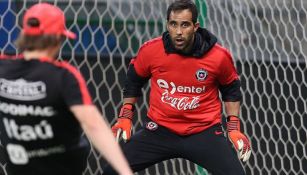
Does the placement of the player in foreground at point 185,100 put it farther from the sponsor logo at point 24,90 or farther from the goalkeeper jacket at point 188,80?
the sponsor logo at point 24,90

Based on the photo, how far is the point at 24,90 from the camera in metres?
1.59

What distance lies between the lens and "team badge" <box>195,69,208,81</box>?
2458 mm

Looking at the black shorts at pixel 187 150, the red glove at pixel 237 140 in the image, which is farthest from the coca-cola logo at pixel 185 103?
the red glove at pixel 237 140

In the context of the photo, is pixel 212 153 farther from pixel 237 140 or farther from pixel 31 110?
pixel 31 110

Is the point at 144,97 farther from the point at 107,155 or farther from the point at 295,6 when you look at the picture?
the point at 107,155

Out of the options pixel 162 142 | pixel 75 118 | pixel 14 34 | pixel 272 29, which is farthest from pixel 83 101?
pixel 272 29

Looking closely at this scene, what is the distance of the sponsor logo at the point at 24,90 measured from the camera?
1.59m

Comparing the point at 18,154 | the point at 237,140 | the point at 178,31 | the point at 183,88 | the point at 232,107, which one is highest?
the point at 178,31

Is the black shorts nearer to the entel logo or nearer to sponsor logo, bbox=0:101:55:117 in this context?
the entel logo

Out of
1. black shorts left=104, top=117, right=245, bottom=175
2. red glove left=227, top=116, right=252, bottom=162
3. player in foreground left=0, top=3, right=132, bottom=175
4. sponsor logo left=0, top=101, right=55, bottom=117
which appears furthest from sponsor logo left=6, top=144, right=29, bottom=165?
red glove left=227, top=116, right=252, bottom=162

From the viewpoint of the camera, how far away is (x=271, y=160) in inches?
136

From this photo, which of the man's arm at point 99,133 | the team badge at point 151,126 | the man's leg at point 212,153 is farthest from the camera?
the team badge at point 151,126

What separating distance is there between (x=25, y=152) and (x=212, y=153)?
95 centimetres

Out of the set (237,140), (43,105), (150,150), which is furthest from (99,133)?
(237,140)
